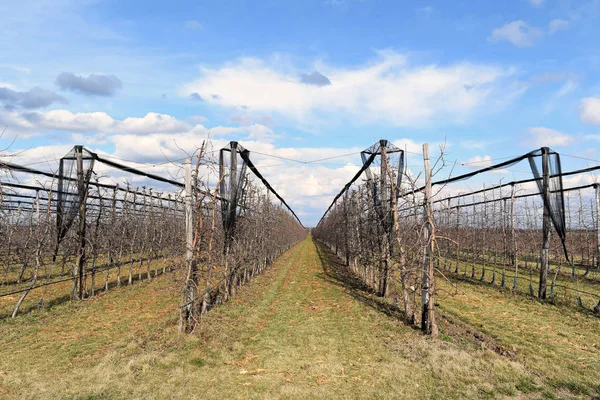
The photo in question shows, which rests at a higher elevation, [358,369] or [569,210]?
[569,210]

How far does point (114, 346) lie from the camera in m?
7.59

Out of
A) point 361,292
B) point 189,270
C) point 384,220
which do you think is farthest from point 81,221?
point 361,292

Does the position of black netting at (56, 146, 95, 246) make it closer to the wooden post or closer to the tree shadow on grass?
the wooden post

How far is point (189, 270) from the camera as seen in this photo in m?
7.95

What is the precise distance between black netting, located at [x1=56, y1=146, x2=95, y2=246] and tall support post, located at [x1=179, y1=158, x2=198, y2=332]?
583 cm

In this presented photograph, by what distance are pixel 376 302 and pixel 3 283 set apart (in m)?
17.5

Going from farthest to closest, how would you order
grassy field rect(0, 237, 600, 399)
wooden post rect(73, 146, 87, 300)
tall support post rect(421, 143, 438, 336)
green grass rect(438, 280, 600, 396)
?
wooden post rect(73, 146, 87, 300) < tall support post rect(421, 143, 438, 336) < green grass rect(438, 280, 600, 396) < grassy field rect(0, 237, 600, 399)

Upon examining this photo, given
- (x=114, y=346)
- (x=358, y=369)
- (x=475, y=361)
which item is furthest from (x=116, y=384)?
(x=475, y=361)

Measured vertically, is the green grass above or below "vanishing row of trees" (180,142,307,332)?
below

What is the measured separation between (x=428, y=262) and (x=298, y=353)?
3.83 metres

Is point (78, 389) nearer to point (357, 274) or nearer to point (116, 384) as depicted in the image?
point (116, 384)

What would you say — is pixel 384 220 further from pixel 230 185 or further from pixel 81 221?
pixel 81 221

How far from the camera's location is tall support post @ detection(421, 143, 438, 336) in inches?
318

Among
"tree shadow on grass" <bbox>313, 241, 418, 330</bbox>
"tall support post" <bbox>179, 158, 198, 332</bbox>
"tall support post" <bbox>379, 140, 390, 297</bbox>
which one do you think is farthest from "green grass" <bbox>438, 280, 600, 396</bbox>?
"tall support post" <bbox>179, 158, 198, 332</bbox>
